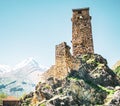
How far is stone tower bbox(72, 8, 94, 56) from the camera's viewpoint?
193ft

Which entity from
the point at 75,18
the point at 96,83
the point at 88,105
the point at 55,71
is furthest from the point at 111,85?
the point at 75,18

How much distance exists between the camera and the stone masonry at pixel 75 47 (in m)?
55.6

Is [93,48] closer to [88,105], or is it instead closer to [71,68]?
[71,68]

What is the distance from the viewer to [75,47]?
58969 millimetres

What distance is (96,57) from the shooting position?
58.9 m

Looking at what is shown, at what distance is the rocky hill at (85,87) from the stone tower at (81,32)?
175 centimetres

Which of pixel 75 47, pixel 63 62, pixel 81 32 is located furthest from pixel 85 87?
pixel 81 32

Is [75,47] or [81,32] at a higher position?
[81,32]

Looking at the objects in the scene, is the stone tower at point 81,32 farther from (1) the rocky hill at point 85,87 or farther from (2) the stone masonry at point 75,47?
(1) the rocky hill at point 85,87

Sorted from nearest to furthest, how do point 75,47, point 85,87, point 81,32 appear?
point 85,87, point 75,47, point 81,32

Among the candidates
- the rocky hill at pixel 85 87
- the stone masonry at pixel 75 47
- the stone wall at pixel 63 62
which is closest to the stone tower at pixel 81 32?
the stone masonry at pixel 75 47

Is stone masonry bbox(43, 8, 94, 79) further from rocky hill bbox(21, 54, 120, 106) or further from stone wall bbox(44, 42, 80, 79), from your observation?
rocky hill bbox(21, 54, 120, 106)

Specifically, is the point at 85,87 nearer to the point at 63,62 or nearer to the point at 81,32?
the point at 63,62

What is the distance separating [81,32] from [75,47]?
3.28m
